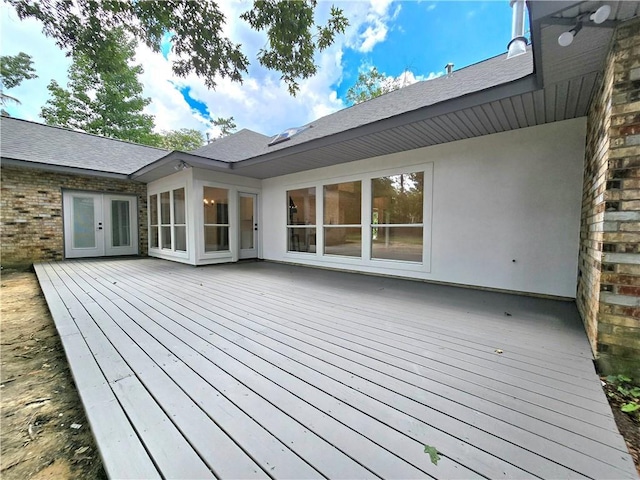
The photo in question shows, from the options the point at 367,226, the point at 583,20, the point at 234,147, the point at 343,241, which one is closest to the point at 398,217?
the point at 367,226

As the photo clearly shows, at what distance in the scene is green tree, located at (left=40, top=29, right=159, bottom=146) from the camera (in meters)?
14.0

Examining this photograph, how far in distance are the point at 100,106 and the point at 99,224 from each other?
38.1 feet

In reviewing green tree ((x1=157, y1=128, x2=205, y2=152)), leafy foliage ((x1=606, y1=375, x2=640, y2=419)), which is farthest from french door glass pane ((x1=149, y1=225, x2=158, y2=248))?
green tree ((x1=157, y1=128, x2=205, y2=152))

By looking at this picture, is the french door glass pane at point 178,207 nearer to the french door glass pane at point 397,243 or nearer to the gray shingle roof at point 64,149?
the gray shingle roof at point 64,149

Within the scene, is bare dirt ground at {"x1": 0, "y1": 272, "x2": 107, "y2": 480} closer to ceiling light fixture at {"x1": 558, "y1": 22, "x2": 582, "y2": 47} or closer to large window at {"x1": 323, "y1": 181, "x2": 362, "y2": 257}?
ceiling light fixture at {"x1": 558, "y1": 22, "x2": 582, "y2": 47}

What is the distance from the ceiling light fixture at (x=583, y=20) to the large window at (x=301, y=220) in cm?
488

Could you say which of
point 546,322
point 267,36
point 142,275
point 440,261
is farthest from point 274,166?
point 546,322

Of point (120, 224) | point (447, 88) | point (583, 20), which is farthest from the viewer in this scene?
point (120, 224)

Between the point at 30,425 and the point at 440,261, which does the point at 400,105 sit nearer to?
the point at 440,261

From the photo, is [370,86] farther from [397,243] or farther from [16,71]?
[16,71]

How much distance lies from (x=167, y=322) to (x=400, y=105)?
17.2 feet

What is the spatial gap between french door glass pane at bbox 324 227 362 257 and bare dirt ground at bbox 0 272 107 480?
465cm

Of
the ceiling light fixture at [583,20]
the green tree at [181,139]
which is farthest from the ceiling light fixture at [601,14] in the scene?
A: the green tree at [181,139]

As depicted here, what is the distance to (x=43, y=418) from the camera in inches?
57.6
